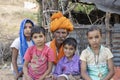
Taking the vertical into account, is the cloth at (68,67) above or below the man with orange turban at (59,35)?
below

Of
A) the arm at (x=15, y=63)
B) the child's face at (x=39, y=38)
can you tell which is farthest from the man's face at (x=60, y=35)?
the arm at (x=15, y=63)

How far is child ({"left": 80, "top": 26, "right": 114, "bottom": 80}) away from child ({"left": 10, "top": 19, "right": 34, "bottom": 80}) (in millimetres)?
871

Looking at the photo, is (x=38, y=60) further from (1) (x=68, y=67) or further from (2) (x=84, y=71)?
(2) (x=84, y=71)

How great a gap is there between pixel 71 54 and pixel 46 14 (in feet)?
16.6

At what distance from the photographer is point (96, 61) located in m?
4.03

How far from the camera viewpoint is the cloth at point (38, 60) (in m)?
4.13

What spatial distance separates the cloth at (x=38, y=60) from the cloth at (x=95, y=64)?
0.43m

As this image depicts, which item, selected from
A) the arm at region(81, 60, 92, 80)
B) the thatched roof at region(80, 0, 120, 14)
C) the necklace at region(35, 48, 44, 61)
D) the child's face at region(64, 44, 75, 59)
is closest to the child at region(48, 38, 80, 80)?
the child's face at region(64, 44, 75, 59)

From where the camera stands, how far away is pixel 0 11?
2228 centimetres

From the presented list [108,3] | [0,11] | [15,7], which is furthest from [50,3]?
[15,7]

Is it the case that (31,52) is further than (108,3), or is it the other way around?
(108,3)

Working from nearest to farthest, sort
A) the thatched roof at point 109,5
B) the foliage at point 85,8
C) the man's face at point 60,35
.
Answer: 1. the man's face at point 60,35
2. the thatched roof at point 109,5
3. the foliage at point 85,8

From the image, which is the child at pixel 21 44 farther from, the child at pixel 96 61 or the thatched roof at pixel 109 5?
the thatched roof at pixel 109 5

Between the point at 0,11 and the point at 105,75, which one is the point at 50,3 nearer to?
the point at 105,75
